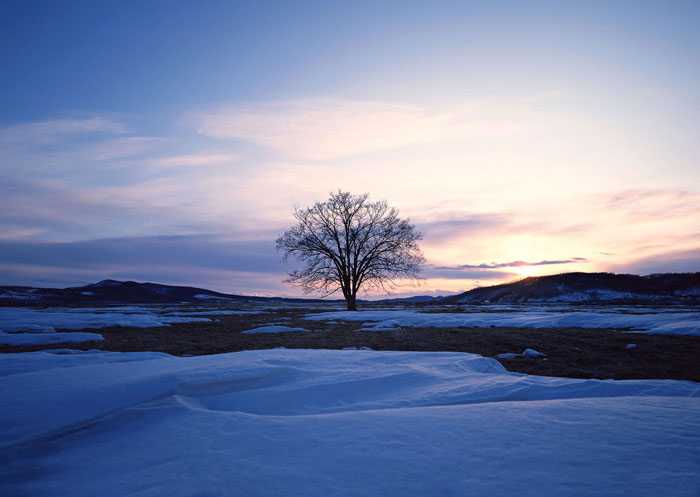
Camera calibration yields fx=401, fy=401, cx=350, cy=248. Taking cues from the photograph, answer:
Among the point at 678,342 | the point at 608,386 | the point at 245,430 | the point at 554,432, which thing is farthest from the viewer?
the point at 678,342

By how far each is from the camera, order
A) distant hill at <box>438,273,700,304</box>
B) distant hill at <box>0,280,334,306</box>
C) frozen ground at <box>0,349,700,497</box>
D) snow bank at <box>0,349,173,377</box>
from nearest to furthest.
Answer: frozen ground at <box>0,349,700,497</box> < snow bank at <box>0,349,173,377</box> < distant hill at <box>438,273,700,304</box> < distant hill at <box>0,280,334,306</box>

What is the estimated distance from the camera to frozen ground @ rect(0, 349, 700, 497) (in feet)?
5.63

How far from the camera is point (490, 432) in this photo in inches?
88.0

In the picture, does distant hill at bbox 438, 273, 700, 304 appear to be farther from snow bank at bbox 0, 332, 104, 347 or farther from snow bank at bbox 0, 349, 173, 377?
snow bank at bbox 0, 349, 173, 377

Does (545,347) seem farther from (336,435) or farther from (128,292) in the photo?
(128,292)

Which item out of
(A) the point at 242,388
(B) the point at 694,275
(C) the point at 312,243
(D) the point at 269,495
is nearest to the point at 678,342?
(A) the point at 242,388

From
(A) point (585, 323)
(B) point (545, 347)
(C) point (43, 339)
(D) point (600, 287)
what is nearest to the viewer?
(B) point (545, 347)

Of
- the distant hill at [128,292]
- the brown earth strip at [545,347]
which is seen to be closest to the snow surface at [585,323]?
the brown earth strip at [545,347]

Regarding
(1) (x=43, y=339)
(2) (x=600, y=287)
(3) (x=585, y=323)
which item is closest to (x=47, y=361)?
(1) (x=43, y=339)

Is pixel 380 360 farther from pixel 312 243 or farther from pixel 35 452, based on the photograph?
pixel 312 243

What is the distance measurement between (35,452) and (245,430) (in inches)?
50.3

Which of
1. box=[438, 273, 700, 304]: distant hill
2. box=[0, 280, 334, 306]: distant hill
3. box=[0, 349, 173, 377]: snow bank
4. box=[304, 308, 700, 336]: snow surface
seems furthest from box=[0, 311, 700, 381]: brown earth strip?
box=[0, 280, 334, 306]: distant hill

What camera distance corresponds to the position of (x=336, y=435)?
7.48 feet

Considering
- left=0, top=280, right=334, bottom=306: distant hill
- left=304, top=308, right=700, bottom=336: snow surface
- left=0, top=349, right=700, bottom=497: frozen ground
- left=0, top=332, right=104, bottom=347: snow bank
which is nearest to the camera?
left=0, top=349, right=700, bottom=497: frozen ground
